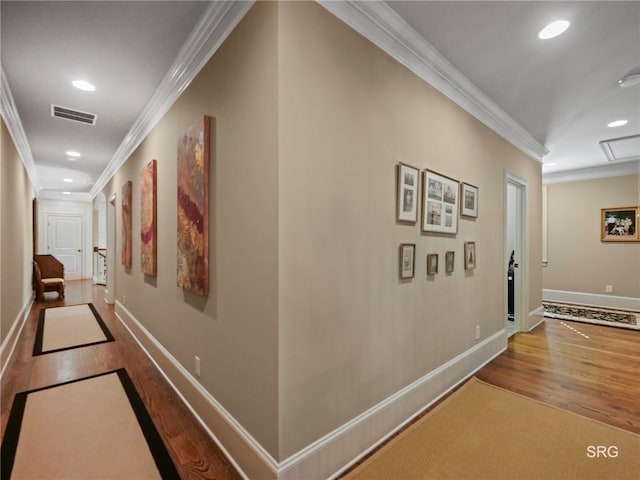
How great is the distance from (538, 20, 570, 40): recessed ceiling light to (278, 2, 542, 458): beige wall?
72cm

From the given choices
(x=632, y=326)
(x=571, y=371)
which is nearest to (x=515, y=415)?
(x=571, y=371)

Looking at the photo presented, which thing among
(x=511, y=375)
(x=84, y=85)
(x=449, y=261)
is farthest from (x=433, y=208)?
(x=84, y=85)

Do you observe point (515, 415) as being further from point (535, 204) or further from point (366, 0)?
point (535, 204)

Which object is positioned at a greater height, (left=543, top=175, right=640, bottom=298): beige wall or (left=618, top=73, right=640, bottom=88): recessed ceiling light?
(left=618, top=73, right=640, bottom=88): recessed ceiling light

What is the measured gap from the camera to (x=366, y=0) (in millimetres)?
1736

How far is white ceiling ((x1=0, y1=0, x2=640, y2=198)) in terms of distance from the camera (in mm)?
1889

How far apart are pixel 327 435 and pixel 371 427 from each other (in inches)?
14.9

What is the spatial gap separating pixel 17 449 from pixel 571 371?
447 centimetres

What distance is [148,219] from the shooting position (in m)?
3.22

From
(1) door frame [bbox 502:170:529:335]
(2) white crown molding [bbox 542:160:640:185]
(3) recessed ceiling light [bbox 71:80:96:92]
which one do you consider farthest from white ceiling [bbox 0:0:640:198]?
(2) white crown molding [bbox 542:160:640:185]

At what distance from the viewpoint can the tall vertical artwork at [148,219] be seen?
10.1 ft

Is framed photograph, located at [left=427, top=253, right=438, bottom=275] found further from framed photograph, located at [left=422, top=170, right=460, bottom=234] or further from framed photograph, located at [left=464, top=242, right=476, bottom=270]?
framed photograph, located at [left=464, top=242, right=476, bottom=270]

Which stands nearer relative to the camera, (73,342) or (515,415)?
(515,415)

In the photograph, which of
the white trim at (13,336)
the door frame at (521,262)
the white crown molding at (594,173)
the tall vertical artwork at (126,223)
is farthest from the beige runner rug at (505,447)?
the white crown molding at (594,173)
